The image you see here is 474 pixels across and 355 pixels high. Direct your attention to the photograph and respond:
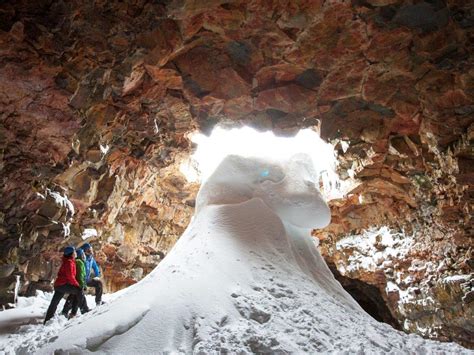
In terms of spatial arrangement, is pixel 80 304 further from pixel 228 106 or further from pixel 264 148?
pixel 228 106

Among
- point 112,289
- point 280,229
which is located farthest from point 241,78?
point 112,289

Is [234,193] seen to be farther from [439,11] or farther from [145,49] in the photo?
[439,11]

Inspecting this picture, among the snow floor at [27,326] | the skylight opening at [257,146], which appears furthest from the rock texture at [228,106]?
the snow floor at [27,326]

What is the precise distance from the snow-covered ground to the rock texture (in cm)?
256

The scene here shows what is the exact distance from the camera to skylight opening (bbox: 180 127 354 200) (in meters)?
10.4

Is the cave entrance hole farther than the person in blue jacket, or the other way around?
the cave entrance hole

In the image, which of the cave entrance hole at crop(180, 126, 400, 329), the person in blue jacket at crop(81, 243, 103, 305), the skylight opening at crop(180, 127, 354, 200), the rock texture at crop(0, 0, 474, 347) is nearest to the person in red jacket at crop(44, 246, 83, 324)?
the person in blue jacket at crop(81, 243, 103, 305)

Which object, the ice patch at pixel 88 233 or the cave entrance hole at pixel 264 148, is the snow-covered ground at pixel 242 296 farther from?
the ice patch at pixel 88 233

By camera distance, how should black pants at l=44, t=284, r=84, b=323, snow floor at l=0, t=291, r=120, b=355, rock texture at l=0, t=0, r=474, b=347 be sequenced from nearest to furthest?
snow floor at l=0, t=291, r=120, b=355 < black pants at l=44, t=284, r=84, b=323 < rock texture at l=0, t=0, r=474, b=347

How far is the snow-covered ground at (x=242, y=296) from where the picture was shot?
12.5 ft

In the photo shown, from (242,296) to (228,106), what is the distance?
19.5 ft

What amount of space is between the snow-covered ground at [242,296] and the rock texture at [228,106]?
256 centimetres

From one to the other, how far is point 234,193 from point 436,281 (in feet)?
27.1

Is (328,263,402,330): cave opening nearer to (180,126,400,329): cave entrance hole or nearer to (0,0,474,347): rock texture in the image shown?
(0,0,474,347): rock texture
